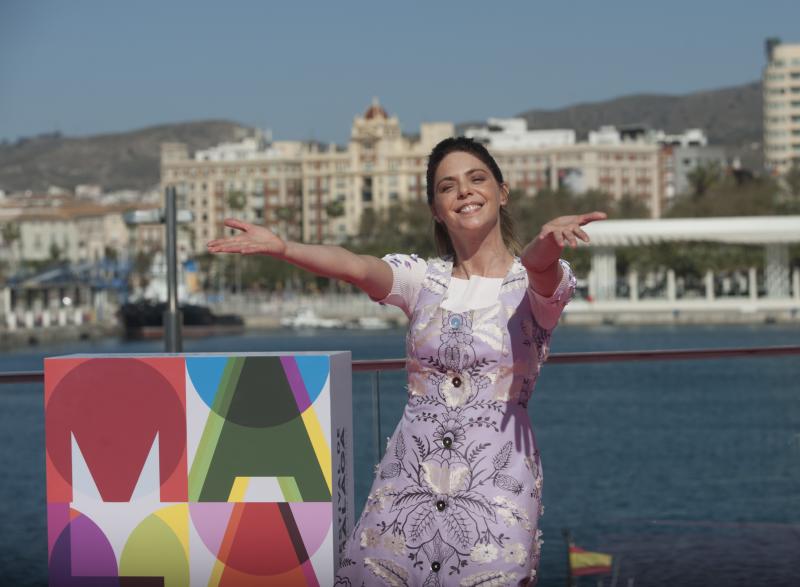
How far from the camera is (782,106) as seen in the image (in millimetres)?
131750

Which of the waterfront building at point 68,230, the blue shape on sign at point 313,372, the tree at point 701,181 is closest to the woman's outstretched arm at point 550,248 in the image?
the blue shape on sign at point 313,372

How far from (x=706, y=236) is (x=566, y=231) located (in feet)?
210

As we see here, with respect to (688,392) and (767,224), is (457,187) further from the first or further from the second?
(767,224)

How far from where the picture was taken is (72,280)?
310ft

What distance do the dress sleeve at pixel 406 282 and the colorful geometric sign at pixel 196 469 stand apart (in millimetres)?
812

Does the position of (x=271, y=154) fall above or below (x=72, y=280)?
above

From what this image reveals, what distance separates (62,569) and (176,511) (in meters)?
0.32

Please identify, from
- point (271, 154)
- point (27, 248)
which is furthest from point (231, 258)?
point (27, 248)

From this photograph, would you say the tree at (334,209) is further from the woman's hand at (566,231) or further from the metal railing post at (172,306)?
the woman's hand at (566,231)

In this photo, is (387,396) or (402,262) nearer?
(402,262)

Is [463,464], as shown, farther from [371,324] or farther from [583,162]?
[583,162]

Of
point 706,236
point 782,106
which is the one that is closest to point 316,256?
point 706,236

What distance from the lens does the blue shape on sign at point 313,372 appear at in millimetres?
3674

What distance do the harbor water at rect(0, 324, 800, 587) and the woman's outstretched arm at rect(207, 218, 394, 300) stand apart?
64.0 inches
